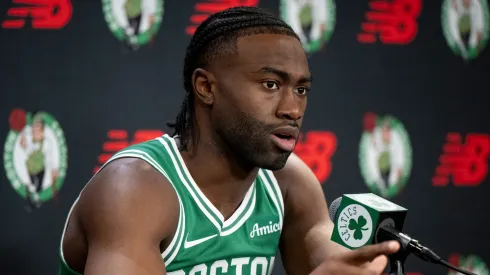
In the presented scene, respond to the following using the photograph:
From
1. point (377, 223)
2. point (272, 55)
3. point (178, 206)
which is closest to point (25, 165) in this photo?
point (178, 206)

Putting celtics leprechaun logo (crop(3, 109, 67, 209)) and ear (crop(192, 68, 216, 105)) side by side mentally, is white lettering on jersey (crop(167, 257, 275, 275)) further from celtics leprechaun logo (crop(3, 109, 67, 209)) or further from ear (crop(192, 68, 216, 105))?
celtics leprechaun logo (crop(3, 109, 67, 209))

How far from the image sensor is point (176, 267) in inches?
55.3

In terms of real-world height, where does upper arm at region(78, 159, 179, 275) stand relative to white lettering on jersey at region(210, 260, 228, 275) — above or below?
above

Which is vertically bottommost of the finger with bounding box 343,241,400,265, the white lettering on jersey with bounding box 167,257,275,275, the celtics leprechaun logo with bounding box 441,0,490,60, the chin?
the white lettering on jersey with bounding box 167,257,275,275

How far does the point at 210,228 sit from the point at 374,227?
46 centimetres

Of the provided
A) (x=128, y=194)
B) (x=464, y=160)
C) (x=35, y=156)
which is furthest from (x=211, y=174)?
(x=464, y=160)

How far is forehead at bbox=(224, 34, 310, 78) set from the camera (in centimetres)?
138

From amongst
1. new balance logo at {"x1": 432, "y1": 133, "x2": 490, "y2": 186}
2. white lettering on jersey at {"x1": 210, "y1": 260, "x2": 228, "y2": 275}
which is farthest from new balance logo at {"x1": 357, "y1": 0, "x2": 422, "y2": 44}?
white lettering on jersey at {"x1": 210, "y1": 260, "x2": 228, "y2": 275}

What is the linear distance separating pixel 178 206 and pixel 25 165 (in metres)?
0.94

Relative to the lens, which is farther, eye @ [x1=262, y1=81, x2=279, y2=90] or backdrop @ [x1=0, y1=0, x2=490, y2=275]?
backdrop @ [x1=0, y1=0, x2=490, y2=275]

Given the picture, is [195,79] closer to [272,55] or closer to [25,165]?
[272,55]

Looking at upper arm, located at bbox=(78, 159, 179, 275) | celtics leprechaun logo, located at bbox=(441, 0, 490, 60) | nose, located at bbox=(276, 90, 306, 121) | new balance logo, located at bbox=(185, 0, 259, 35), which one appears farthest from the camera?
celtics leprechaun logo, located at bbox=(441, 0, 490, 60)

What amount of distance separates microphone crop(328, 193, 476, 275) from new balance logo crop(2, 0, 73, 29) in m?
1.34

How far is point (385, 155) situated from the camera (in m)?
2.50
